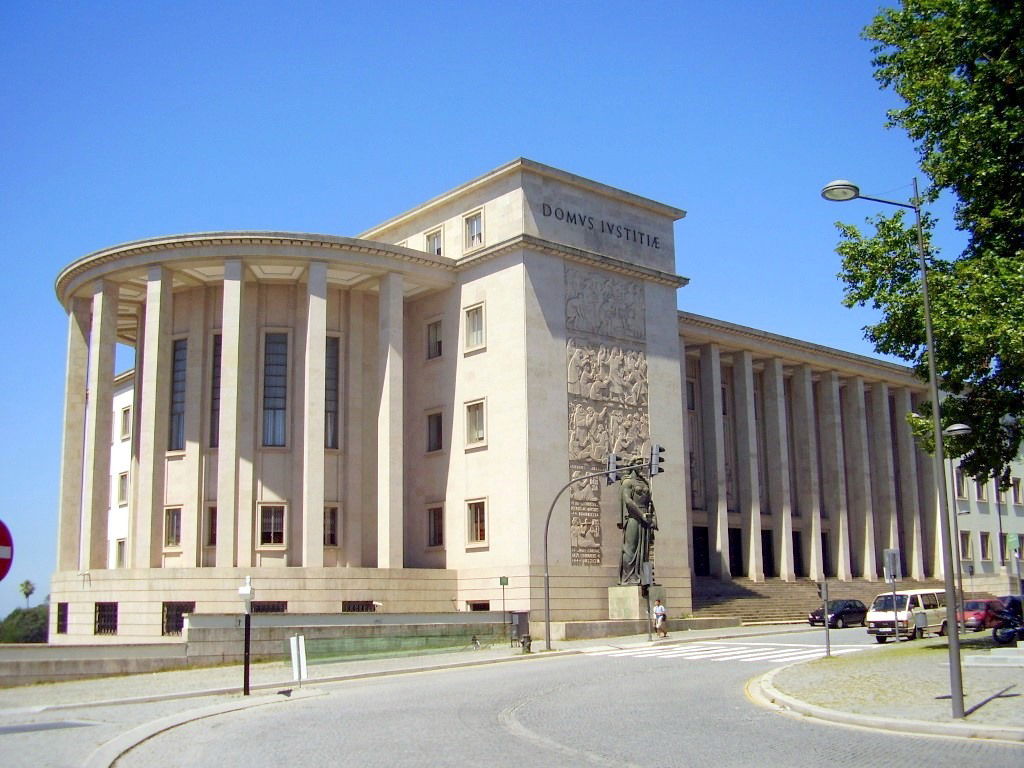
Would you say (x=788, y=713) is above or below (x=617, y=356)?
below

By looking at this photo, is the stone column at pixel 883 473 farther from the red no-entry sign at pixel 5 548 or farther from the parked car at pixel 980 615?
the red no-entry sign at pixel 5 548

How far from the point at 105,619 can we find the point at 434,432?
1440cm

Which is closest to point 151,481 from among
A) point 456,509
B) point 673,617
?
point 456,509

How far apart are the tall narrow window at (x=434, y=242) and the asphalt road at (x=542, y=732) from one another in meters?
24.8

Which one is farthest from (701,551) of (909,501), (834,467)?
(909,501)

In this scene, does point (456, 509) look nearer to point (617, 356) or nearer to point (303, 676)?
point (617, 356)

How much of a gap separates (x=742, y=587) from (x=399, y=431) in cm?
1983

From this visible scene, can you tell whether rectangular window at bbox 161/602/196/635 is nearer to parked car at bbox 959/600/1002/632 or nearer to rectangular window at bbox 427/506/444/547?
rectangular window at bbox 427/506/444/547

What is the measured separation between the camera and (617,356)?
4384 centimetres

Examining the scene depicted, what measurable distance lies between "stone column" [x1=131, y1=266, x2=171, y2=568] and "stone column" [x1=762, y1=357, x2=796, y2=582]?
31284mm

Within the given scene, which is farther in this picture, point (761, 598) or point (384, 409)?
point (761, 598)

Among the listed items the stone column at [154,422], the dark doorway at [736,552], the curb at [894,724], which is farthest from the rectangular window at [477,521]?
the curb at [894,724]

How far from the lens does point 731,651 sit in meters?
30.9

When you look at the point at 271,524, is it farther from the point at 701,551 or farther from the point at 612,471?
the point at 701,551
